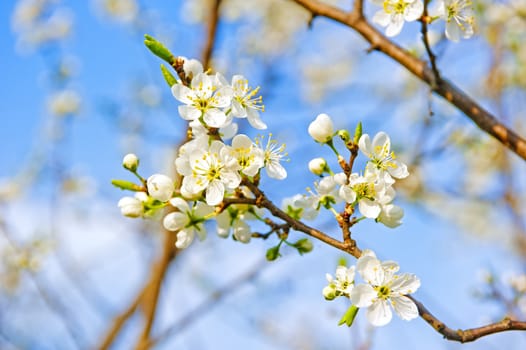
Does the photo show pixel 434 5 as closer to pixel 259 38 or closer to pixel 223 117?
pixel 223 117

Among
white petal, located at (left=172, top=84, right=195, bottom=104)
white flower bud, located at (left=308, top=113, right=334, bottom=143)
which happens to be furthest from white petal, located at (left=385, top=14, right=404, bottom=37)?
white petal, located at (left=172, top=84, right=195, bottom=104)

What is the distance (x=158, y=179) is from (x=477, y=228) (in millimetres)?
7607

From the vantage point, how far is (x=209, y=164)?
3.83 feet

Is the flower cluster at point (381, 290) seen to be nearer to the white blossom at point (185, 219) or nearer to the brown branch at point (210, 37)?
the white blossom at point (185, 219)

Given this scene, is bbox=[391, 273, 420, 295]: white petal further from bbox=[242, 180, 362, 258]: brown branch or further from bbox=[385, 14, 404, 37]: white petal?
bbox=[385, 14, 404, 37]: white petal

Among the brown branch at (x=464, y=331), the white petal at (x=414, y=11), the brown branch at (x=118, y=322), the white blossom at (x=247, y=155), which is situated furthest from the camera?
the brown branch at (x=118, y=322)

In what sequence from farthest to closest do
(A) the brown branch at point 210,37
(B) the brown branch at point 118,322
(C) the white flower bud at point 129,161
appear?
(B) the brown branch at point 118,322 → (A) the brown branch at point 210,37 → (C) the white flower bud at point 129,161

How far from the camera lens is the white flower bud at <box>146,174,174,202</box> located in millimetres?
1222

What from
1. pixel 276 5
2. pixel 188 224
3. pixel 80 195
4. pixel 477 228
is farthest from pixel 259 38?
pixel 188 224

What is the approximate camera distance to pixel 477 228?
7926 millimetres

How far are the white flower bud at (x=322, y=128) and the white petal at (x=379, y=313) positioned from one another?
42cm

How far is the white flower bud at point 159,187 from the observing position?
4.01 feet

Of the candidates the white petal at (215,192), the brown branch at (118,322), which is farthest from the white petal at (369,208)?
the brown branch at (118,322)

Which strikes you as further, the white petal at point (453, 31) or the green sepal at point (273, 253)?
the white petal at point (453, 31)
